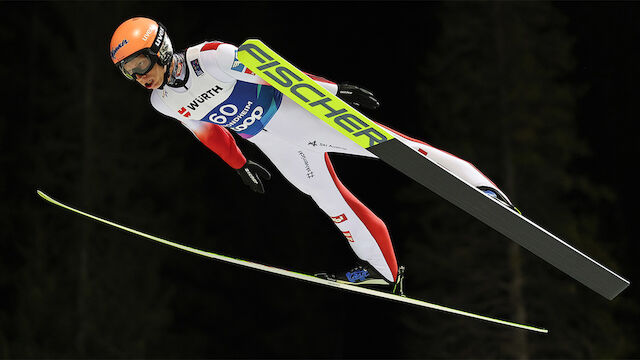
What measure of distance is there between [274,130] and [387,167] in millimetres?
5020

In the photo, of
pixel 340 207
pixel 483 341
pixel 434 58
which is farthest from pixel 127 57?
pixel 483 341

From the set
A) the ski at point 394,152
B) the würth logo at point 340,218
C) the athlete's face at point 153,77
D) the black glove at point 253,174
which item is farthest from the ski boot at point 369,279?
the athlete's face at point 153,77

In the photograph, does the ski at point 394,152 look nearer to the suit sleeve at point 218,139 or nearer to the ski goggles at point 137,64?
the ski goggles at point 137,64

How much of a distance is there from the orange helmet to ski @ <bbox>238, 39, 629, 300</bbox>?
36cm

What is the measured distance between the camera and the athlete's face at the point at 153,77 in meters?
3.69

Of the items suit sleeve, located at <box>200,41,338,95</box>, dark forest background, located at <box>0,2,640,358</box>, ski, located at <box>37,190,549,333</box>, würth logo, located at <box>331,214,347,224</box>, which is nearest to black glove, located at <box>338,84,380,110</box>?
suit sleeve, located at <box>200,41,338,95</box>

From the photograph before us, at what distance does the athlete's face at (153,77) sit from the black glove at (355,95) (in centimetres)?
77

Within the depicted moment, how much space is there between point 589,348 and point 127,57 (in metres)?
5.91

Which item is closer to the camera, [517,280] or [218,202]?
[517,280]

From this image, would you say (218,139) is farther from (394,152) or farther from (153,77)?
(394,152)

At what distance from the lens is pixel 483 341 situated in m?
8.30

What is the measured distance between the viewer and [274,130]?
3.89 meters

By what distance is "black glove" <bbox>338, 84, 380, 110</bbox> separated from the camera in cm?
372

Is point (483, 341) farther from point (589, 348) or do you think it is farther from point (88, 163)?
point (88, 163)
